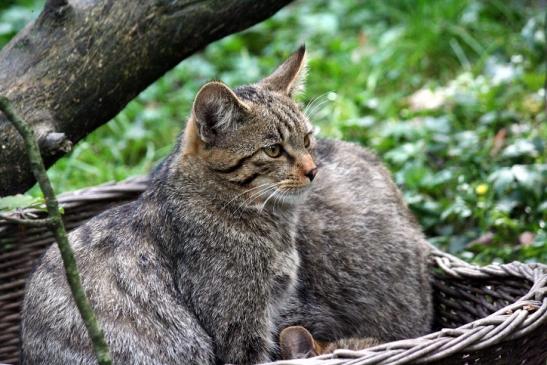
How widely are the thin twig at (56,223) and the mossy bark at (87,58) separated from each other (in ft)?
3.50

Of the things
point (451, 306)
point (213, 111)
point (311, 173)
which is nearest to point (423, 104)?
point (451, 306)

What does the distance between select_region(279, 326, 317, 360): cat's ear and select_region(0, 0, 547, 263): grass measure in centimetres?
165

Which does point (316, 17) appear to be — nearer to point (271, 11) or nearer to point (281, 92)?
point (271, 11)

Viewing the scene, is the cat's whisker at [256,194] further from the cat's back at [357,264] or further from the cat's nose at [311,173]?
the cat's back at [357,264]

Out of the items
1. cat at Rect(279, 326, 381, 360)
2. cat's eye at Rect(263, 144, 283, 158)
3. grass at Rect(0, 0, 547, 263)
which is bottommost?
grass at Rect(0, 0, 547, 263)

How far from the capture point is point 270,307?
12.0 feet

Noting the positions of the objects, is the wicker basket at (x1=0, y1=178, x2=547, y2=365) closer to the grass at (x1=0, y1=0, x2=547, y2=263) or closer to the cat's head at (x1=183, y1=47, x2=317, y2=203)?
the grass at (x1=0, y1=0, x2=547, y2=263)

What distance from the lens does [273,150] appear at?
3590 millimetres

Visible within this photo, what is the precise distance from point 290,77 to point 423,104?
3014 mm

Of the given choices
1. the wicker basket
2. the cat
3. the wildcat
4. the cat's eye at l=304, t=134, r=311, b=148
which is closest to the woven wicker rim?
the wicker basket

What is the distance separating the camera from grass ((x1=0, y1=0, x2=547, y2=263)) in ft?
16.9

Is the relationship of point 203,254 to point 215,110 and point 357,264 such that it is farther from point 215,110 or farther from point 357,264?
point 357,264

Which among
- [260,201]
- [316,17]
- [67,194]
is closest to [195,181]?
[260,201]

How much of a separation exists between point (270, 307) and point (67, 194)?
154 cm
